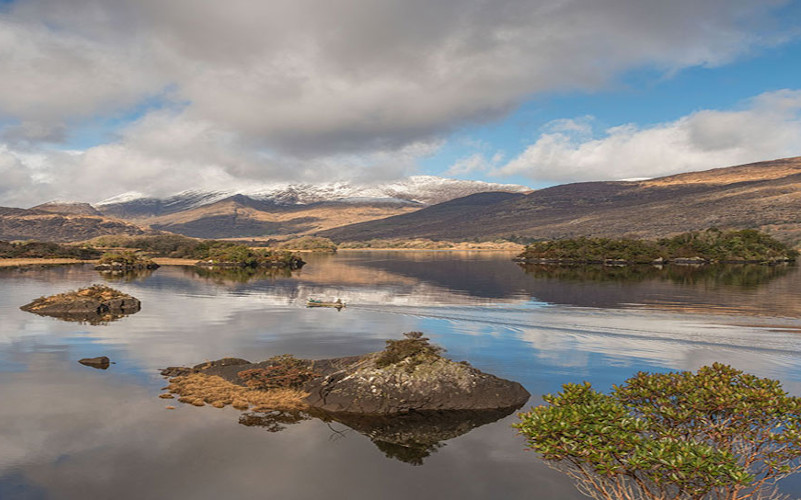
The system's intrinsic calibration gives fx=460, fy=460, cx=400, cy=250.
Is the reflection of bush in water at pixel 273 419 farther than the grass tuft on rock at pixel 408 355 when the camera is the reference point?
No

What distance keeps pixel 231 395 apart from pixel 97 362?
33.0ft

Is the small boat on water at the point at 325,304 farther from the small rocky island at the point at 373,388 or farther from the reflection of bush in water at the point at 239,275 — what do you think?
the reflection of bush in water at the point at 239,275

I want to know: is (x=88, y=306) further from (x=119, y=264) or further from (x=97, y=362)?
(x=119, y=264)

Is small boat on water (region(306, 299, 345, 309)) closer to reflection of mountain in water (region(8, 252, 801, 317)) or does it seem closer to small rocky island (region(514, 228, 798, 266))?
reflection of mountain in water (region(8, 252, 801, 317))

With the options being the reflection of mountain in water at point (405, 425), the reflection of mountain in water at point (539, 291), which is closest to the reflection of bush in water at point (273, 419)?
the reflection of mountain in water at point (405, 425)

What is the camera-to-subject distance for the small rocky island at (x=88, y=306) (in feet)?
133

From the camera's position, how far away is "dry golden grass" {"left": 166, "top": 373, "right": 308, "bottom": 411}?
1928 cm

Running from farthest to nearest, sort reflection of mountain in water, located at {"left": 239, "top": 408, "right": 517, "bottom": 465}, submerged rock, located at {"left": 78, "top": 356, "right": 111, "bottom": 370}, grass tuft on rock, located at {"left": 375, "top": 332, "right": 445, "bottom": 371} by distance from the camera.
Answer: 1. submerged rock, located at {"left": 78, "top": 356, "right": 111, "bottom": 370}
2. grass tuft on rock, located at {"left": 375, "top": 332, "right": 445, "bottom": 371}
3. reflection of mountain in water, located at {"left": 239, "top": 408, "right": 517, "bottom": 465}

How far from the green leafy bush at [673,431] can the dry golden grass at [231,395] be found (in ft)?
40.6

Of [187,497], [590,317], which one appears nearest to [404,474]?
[187,497]

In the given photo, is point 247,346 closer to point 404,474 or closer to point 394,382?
point 394,382

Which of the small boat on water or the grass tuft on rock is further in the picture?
the small boat on water

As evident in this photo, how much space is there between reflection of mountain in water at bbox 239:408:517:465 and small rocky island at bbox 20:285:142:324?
29095mm

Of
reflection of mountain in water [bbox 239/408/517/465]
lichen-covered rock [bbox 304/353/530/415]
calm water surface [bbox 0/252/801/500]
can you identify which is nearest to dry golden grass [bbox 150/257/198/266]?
calm water surface [bbox 0/252/801/500]
